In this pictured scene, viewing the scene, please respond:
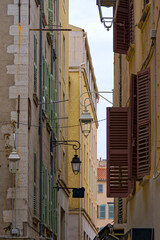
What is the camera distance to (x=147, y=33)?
47.6 feet

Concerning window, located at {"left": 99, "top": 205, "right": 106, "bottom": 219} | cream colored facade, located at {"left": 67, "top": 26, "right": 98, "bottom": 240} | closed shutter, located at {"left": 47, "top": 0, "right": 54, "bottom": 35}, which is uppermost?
closed shutter, located at {"left": 47, "top": 0, "right": 54, "bottom": 35}

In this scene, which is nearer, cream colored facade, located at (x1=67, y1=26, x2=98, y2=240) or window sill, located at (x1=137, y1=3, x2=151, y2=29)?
window sill, located at (x1=137, y1=3, x2=151, y2=29)

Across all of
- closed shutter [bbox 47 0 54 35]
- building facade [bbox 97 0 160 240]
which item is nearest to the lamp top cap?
building facade [bbox 97 0 160 240]

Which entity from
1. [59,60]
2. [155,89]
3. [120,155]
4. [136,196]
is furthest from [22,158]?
[59,60]

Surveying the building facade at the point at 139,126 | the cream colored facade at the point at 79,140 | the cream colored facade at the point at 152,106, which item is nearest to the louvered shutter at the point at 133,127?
the building facade at the point at 139,126

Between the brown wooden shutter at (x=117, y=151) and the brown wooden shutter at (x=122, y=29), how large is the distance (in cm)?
188

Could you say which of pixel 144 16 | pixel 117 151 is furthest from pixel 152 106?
pixel 117 151

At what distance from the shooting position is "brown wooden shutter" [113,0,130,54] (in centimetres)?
1812

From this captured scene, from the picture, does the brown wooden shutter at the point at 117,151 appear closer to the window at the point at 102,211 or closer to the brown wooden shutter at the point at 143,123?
the brown wooden shutter at the point at 143,123

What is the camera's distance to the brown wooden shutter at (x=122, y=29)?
59.5ft

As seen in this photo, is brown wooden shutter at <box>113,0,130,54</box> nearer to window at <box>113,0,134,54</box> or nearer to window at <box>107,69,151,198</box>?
window at <box>113,0,134,54</box>

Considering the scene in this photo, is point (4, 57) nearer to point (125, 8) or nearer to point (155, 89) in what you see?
point (125, 8)

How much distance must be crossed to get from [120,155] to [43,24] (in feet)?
33.2

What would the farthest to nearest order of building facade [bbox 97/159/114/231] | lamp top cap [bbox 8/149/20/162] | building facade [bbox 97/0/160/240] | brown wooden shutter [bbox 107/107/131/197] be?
building facade [bbox 97/159/114/231] → lamp top cap [bbox 8/149/20/162] → brown wooden shutter [bbox 107/107/131/197] → building facade [bbox 97/0/160/240]
